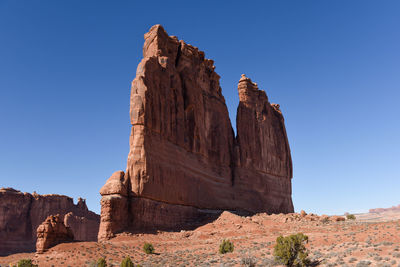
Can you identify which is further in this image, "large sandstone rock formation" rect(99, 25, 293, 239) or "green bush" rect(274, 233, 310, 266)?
"large sandstone rock formation" rect(99, 25, 293, 239)

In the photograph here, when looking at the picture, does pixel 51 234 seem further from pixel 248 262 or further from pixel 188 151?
pixel 188 151

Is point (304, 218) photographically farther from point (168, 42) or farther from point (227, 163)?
point (168, 42)

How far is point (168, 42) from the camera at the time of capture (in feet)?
150

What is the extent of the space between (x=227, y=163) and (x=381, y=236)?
99.5 ft

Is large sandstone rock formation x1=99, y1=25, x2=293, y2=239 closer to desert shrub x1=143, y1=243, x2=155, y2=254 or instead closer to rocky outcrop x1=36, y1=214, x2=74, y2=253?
rocky outcrop x1=36, y1=214, x2=74, y2=253

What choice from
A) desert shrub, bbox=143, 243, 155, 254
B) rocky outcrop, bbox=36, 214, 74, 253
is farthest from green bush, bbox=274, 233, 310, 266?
rocky outcrop, bbox=36, 214, 74, 253

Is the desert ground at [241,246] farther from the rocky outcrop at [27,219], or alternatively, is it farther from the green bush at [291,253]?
the rocky outcrop at [27,219]

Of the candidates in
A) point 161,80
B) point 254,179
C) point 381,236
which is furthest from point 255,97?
point 381,236

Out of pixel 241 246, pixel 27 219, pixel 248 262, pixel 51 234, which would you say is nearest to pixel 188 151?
pixel 241 246

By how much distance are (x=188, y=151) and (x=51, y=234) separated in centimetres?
1970

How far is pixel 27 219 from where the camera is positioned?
5997cm

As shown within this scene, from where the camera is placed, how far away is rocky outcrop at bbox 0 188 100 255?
5662cm

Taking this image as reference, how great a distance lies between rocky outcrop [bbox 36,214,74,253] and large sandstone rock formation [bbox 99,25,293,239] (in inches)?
135

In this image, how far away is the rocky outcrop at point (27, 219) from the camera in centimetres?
5662
